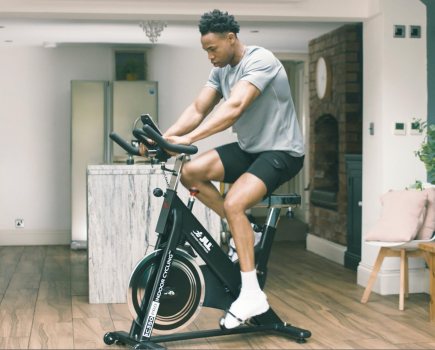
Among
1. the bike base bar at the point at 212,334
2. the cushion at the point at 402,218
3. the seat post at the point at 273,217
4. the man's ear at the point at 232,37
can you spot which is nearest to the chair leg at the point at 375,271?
the cushion at the point at 402,218

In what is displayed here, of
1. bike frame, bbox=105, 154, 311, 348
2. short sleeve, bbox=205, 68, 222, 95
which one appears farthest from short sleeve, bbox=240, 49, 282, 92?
A: bike frame, bbox=105, 154, 311, 348

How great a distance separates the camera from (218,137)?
889 centimetres

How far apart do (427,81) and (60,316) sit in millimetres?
2859

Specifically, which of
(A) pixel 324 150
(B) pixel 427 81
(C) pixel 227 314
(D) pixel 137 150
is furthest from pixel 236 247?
(A) pixel 324 150

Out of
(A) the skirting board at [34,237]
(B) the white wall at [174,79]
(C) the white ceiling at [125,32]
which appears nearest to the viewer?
(C) the white ceiling at [125,32]

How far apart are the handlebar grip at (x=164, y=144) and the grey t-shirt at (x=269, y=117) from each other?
471 millimetres

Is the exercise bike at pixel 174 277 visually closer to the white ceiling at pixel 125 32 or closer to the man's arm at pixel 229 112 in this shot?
the man's arm at pixel 229 112

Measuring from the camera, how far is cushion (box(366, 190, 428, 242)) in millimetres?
4863

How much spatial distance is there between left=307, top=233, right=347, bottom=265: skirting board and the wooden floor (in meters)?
0.16

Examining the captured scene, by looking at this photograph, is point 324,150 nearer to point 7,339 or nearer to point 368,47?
point 368,47

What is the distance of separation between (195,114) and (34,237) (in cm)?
513

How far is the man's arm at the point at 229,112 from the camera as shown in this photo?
3551 millimetres

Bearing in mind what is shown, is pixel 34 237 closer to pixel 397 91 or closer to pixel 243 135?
pixel 397 91

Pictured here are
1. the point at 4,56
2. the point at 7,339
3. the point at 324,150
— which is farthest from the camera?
the point at 4,56
